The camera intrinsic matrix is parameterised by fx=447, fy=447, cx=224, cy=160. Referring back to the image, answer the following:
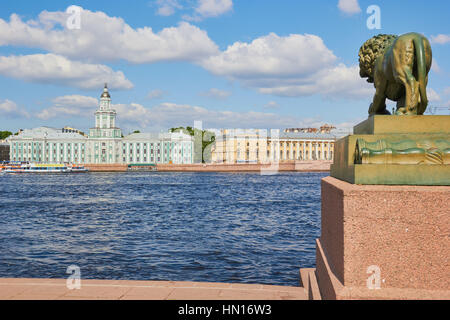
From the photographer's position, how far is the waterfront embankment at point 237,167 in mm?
54031

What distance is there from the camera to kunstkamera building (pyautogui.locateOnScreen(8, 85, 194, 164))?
195ft

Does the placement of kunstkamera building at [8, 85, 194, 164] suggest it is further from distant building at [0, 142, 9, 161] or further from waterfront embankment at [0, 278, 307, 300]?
waterfront embankment at [0, 278, 307, 300]

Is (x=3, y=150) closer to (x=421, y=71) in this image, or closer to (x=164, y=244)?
(x=164, y=244)

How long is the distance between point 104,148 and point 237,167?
61.1 feet

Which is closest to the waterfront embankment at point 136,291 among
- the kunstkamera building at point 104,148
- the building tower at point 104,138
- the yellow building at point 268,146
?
the yellow building at point 268,146

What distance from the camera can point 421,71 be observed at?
7.94 feet

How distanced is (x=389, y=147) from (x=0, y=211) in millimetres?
13788

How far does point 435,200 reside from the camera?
1.91 meters

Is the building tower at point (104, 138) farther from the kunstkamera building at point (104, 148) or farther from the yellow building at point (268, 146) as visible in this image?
the yellow building at point (268, 146)

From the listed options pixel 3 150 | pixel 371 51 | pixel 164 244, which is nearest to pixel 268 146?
pixel 3 150

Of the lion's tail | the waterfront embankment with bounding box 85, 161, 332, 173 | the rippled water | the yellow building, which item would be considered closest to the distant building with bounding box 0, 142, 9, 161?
the waterfront embankment with bounding box 85, 161, 332, 173

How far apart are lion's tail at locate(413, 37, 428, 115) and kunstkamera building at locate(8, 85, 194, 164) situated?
5701 cm
